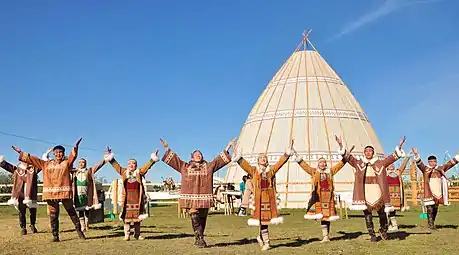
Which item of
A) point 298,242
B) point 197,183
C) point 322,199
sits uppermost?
point 197,183

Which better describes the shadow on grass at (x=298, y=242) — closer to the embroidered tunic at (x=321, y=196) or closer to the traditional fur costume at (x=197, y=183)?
the embroidered tunic at (x=321, y=196)

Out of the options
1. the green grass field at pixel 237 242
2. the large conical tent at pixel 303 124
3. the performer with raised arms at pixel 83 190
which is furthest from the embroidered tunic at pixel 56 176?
the large conical tent at pixel 303 124

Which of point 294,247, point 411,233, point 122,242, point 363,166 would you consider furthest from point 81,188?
point 411,233

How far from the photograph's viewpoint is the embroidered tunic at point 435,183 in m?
13.2

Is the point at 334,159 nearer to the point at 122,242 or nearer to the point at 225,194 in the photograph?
the point at 225,194

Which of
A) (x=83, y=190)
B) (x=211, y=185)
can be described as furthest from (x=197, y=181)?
(x=83, y=190)

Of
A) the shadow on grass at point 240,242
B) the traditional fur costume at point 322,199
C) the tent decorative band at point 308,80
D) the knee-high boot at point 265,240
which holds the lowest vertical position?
the shadow on grass at point 240,242

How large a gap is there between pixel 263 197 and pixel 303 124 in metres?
19.5

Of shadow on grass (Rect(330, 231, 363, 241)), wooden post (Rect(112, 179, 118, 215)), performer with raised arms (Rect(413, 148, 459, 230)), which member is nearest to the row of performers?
shadow on grass (Rect(330, 231, 363, 241))

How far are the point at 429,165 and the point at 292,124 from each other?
16.0m

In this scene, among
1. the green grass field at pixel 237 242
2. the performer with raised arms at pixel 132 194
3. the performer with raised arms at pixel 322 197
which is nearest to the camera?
the green grass field at pixel 237 242

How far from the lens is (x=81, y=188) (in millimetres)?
13234

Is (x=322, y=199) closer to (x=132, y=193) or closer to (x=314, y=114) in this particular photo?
(x=132, y=193)

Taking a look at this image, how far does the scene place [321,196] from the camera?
438 inches
